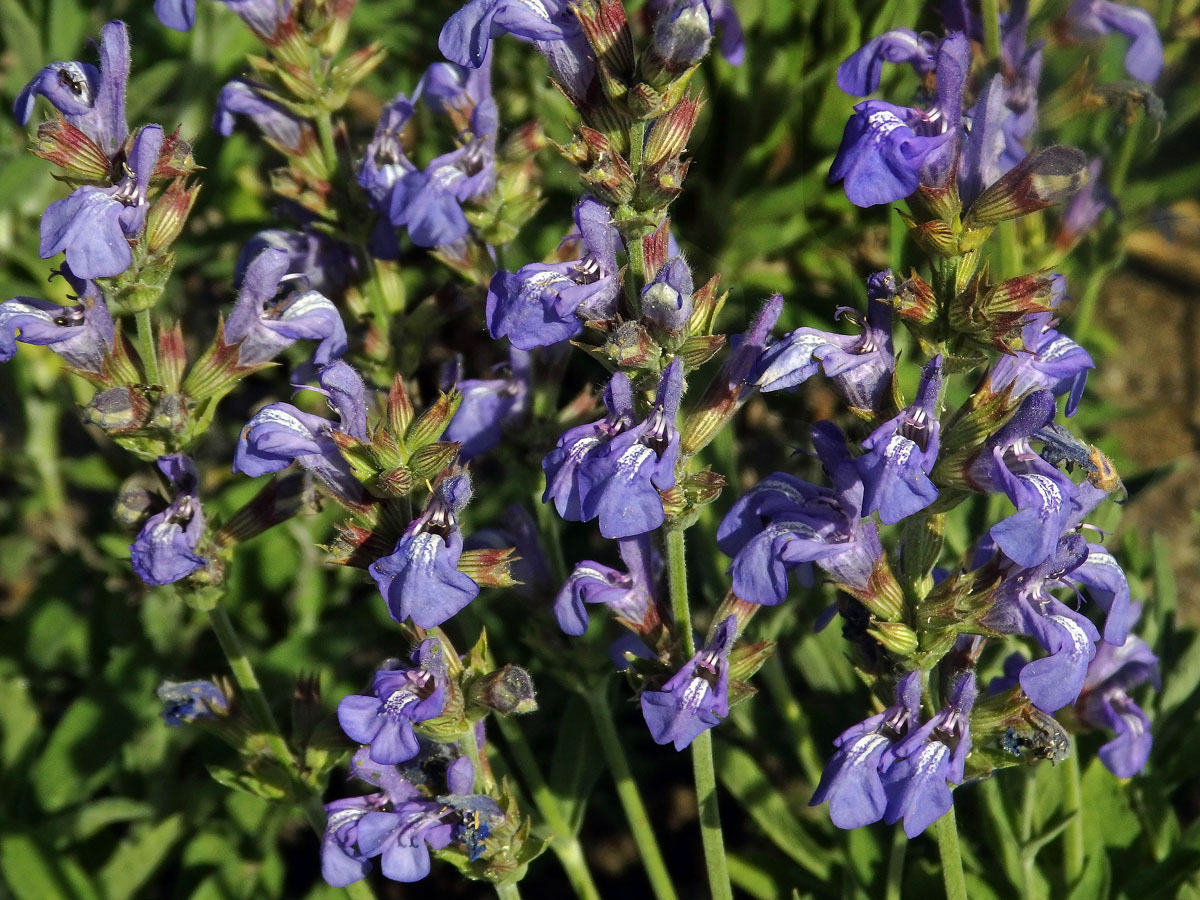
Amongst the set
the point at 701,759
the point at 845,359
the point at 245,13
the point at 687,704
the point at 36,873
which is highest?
the point at 245,13

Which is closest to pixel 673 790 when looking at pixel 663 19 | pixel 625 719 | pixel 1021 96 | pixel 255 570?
pixel 625 719

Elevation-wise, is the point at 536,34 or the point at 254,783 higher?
the point at 536,34

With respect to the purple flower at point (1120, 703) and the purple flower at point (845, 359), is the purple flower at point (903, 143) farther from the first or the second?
the purple flower at point (1120, 703)

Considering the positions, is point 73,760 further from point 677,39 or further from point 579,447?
point 677,39

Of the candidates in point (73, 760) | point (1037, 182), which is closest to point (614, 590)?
point (1037, 182)

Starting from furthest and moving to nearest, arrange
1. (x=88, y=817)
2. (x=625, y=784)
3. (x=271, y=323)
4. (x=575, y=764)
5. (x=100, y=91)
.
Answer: (x=88, y=817) → (x=575, y=764) → (x=625, y=784) → (x=271, y=323) → (x=100, y=91)

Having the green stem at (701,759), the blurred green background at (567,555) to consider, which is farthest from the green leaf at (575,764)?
the green stem at (701,759)
